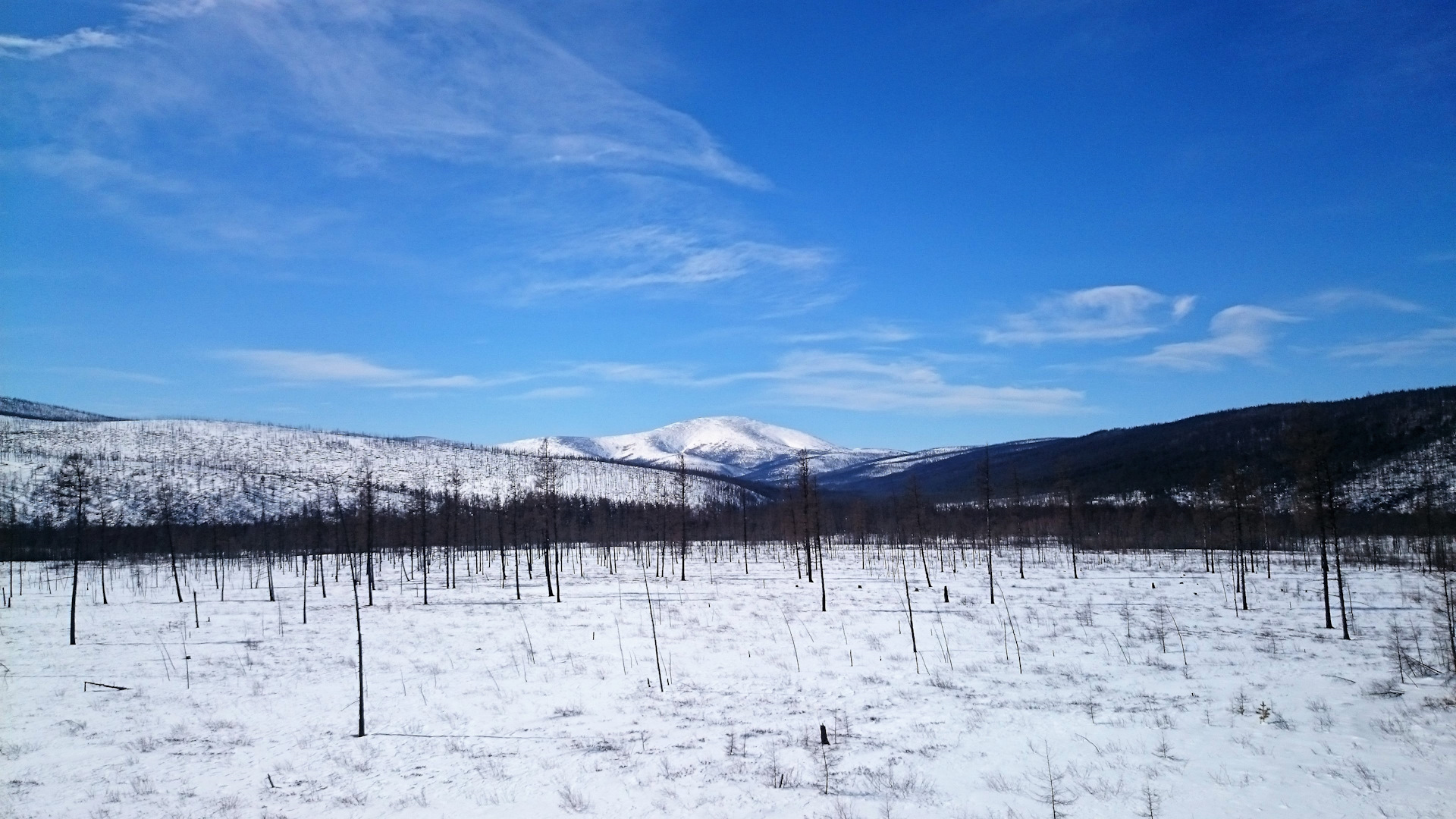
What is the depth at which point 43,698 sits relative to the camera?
22797 mm

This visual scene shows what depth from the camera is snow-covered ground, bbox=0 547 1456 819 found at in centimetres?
1321

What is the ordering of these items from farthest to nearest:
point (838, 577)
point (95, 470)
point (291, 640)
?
point (95, 470)
point (838, 577)
point (291, 640)

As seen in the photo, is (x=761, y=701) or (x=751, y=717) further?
(x=761, y=701)

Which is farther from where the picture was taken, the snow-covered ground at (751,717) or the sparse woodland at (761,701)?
the sparse woodland at (761,701)

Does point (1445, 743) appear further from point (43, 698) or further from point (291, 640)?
point (291, 640)

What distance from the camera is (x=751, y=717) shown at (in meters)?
18.4

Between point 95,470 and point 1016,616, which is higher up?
point 95,470

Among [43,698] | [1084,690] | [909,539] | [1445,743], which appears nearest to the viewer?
[1445,743]

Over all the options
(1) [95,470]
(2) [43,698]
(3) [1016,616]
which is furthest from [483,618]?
(1) [95,470]

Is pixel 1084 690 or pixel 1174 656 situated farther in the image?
pixel 1174 656

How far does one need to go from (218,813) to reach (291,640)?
891 inches

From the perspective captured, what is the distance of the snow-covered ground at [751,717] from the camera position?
520 inches

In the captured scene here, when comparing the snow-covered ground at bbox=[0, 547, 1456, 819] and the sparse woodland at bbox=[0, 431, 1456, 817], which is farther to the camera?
the sparse woodland at bbox=[0, 431, 1456, 817]

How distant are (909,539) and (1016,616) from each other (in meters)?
95.8
